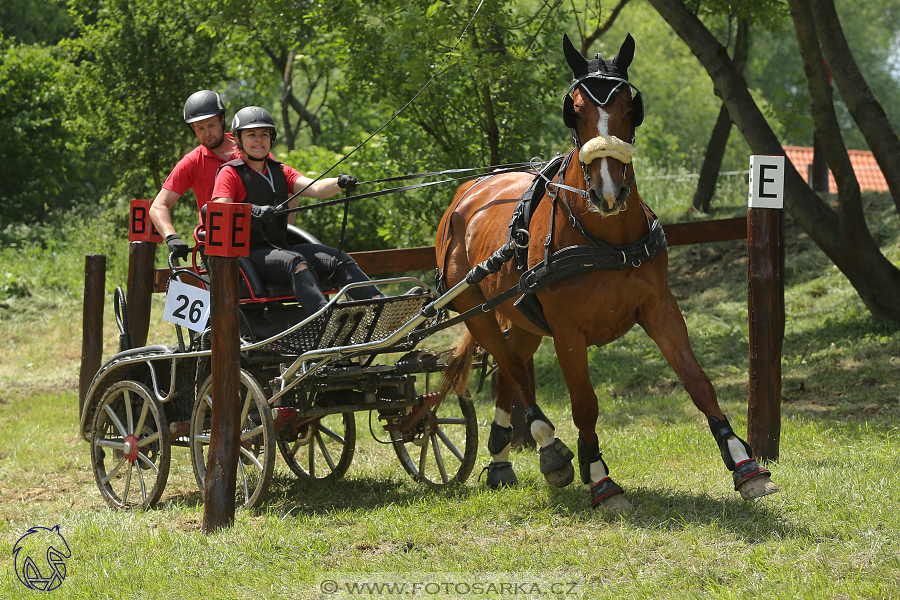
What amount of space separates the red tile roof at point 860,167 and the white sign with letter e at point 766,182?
56.1 feet

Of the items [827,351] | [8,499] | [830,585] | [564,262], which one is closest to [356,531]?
[564,262]

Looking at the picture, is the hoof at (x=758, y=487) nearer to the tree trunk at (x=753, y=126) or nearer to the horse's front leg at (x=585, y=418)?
the horse's front leg at (x=585, y=418)

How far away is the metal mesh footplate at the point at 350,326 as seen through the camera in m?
5.10

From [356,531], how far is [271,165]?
8.53ft

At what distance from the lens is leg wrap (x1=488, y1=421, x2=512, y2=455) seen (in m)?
5.55

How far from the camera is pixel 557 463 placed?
Answer: 4863 millimetres

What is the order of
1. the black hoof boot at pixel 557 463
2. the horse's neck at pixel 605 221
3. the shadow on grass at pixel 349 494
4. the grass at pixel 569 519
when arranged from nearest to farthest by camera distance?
1. the grass at pixel 569 519
2. the horse's neck at pixel 605 221
3. the black hoof boot at pixel 557 463
4. the shadow on grass at pixel 349 494

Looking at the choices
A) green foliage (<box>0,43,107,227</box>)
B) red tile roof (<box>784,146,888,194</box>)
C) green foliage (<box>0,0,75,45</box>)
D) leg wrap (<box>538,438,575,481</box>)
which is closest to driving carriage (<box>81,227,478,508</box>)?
leg wrap (<box>538,438,575,481</box>)

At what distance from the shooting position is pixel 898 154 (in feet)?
26.7

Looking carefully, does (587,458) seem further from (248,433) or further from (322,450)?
(322,450)

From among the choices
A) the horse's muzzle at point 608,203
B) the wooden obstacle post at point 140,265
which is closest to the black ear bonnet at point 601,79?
the horse's muzzle at point 608,203

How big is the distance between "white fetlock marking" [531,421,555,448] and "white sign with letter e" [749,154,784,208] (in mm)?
1851

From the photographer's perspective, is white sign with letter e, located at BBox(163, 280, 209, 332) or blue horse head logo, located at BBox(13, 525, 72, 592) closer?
blue horse head logo, located at BBox(13, 525, 72, 592)

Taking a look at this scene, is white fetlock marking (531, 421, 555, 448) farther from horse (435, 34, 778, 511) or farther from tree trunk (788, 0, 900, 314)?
tree trunk (788, 0, 900, 314)
